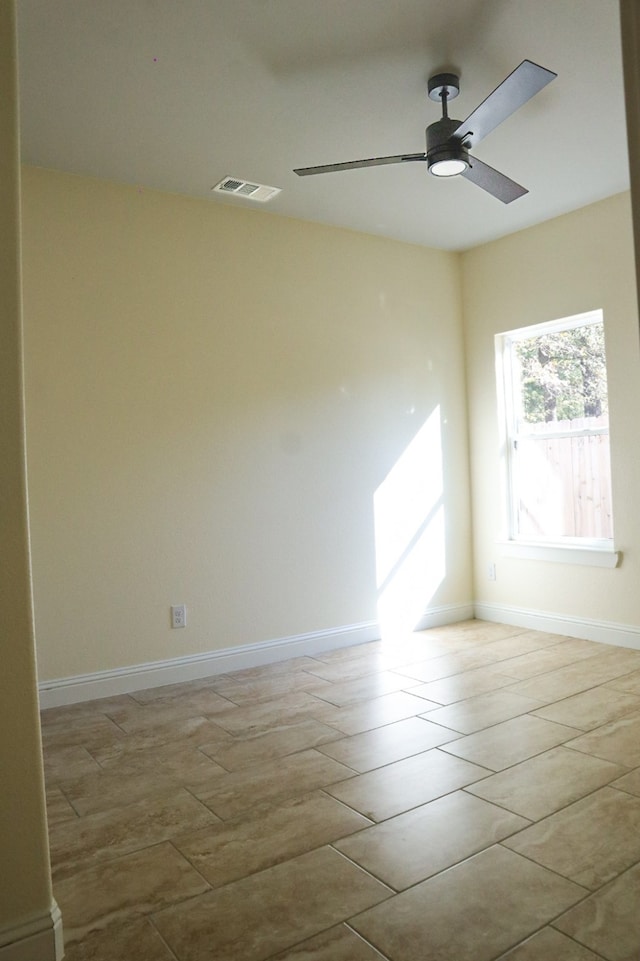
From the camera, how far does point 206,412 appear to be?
407cm

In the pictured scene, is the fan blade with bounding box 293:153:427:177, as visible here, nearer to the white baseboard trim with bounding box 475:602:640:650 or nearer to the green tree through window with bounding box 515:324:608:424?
the green tree through window with bounding box 515:324:608:424

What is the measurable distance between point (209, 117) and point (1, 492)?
2202 mm

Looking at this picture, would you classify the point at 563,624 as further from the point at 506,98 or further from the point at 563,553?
the point at 506,98

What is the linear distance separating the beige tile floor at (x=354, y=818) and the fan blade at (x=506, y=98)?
93.6 inches

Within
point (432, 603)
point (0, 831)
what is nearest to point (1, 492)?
point (0, 831)

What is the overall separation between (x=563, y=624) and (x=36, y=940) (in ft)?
12.5

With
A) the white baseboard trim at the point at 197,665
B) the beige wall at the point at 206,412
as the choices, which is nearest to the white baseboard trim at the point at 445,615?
the white baseboard trim at the point at 197,665

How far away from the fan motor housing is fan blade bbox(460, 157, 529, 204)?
69 millimetres

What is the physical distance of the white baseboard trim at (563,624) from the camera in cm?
434

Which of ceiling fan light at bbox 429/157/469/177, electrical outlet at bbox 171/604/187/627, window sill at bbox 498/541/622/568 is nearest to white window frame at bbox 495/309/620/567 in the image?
window sill at bbox 498/541/622/568

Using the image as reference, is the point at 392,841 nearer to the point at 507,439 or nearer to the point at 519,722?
the point at 519,722

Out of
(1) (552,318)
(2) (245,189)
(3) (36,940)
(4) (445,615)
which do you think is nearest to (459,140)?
(2) (245,189)

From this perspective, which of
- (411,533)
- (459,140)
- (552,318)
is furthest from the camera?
(411,533)

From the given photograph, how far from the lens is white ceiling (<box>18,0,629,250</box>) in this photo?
2.49 metres
